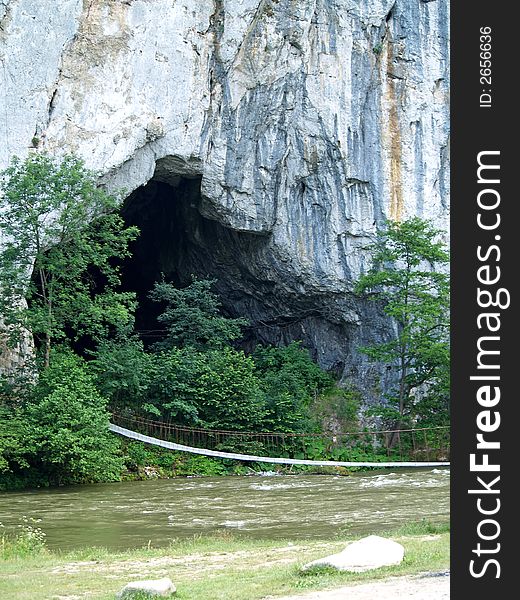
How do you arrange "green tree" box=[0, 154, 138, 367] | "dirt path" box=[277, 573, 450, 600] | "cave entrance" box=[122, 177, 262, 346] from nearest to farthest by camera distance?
"dirt path" box=[277, 573, 450, 600], "green tree" box=[0, 154, 138, 367], "cave entrance" box=[122, 177, 262, 346]

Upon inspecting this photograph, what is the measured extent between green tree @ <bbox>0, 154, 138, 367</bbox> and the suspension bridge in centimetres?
247

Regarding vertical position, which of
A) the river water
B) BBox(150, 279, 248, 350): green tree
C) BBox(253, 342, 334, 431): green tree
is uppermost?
BBox(150, 279, 248, 350): green tree

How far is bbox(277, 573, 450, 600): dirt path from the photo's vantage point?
17.5ft

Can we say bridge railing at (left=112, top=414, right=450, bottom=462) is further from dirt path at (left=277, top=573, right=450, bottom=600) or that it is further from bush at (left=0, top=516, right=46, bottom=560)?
dirt path at (left=277, top=573, right=450, bottom=600)

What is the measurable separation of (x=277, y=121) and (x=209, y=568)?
16380 millimetres

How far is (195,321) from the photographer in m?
21.9

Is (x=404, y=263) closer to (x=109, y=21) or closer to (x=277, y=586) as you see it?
(x=109, y=21)

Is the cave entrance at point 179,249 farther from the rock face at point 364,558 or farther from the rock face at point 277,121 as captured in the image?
the rock face at point 364,558

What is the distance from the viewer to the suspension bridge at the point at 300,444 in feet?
60.3

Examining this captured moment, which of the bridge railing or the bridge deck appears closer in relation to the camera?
the bridge deck

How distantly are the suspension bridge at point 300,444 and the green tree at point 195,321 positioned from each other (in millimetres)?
2758

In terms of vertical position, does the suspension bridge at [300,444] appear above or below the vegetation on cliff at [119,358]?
below

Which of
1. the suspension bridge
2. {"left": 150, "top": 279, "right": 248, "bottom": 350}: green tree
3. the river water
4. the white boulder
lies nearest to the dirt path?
the white boulder

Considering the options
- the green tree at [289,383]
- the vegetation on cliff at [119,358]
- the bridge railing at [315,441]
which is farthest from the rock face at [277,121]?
the bridge railing at [315,441]
